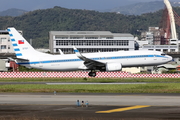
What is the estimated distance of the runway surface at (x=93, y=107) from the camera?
24480 millimetres

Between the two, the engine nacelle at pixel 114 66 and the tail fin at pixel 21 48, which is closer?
the engine nacelle at pixel 114 66

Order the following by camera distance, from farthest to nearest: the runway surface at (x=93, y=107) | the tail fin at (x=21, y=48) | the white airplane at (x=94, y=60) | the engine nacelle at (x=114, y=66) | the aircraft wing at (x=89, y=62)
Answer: the tail fin at (x=21, y=48), the white airplane at (x=94, y=60), the engine nacelle at (x=114, y=66), the aircraft wing at (x=89, y=62), the runway surface at (x=93, y=107)

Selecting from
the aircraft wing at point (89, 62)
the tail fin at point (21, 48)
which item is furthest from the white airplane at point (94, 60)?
the tail fin at point (21, 48)

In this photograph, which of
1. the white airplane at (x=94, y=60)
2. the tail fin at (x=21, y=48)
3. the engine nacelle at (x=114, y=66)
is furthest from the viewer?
the tail fin at (x=21, y=48)

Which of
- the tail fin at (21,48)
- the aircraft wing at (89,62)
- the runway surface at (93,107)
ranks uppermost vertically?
the tail fin at (21,48)

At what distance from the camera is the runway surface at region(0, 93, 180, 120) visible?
24.5m

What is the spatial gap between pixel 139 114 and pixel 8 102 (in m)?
11.6

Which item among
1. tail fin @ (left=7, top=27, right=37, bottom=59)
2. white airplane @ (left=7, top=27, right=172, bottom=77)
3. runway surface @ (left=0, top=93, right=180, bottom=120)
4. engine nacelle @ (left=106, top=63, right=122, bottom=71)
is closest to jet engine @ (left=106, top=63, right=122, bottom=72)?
engine nacelle @ (left=106, top=63, right=122, bottom=71)

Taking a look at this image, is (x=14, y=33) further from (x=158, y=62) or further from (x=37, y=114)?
(x=37, y=114)

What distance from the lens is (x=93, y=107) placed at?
28359 mm

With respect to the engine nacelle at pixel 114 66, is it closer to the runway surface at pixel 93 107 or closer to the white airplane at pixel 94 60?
the white airplane at pixel 94 60

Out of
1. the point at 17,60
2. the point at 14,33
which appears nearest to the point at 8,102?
the point at 17,60

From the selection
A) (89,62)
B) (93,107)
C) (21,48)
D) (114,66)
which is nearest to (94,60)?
(89,62)

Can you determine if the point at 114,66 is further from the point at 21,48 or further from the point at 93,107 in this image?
the point at 93,107
